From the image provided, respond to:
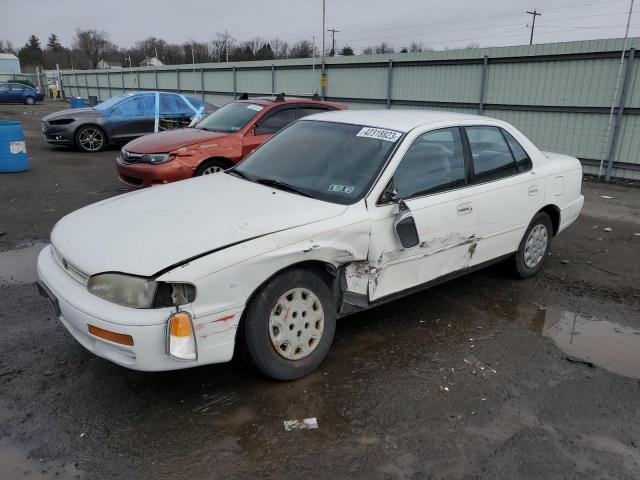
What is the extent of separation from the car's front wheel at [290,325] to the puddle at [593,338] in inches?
73.6

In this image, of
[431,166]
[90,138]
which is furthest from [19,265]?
[90,138]

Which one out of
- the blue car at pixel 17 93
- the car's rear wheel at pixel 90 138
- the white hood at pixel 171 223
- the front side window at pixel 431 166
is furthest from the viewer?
the blue car at pixel 17 93

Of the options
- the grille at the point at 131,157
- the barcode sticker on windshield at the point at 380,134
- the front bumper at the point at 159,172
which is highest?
the barcode sticker on windshield at the point at 380,134

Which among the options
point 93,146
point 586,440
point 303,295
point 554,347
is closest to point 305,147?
point 303,295

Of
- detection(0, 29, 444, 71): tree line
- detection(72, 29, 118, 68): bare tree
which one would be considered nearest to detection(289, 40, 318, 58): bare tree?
detection(0, 29, 444, 71): tree line

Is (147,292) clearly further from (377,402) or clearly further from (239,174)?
(239,174)

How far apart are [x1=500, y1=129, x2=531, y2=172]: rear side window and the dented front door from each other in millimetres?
910

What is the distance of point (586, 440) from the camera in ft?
9.13

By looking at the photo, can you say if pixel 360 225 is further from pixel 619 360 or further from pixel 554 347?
pixel 619 360

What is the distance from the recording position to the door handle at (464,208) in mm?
3977

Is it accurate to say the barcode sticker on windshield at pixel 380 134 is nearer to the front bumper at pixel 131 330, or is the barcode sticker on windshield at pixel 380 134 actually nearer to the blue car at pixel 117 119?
the front bumper at pixel 131 330

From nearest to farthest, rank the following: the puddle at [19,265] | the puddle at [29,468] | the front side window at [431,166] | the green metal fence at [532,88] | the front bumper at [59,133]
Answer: the puddle at [29,468] → the front side window at [431,166] → the puddle at [19,265] → the green metal fence at [532,88] → the front bumper at [59,133]

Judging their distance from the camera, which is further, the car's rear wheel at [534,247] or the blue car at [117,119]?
the blue car at [117,119]

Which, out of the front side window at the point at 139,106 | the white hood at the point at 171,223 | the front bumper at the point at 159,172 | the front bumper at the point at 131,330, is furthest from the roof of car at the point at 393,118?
the front side window at the point at 139,106
